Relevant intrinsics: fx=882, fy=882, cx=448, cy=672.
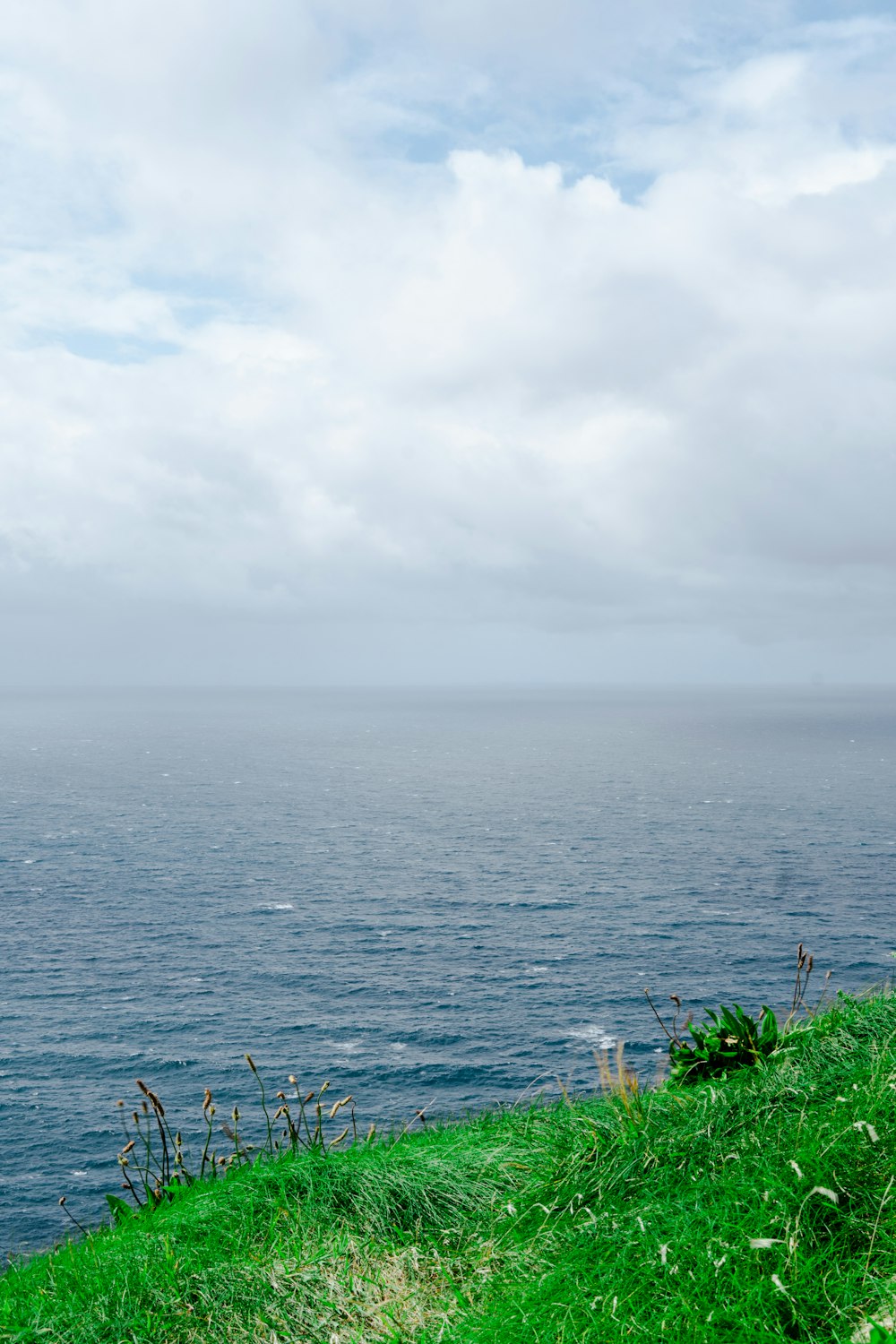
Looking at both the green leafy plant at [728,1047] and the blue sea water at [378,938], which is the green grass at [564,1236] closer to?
the green leafy plant at [728,1047]

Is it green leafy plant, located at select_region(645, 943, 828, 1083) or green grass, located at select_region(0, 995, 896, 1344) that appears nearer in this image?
green grass, located at select_region(0, 995, 896, 1344)

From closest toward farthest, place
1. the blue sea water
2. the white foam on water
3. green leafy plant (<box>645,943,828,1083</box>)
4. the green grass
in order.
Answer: the green grass < green leafy plant (<box>645,943,828,1083</box>) < the blue sea water < the white foam on water

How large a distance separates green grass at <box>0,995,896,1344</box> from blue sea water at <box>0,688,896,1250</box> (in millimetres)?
18827

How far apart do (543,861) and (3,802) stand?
77.5m

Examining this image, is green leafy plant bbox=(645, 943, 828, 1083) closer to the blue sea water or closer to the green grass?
the green grass

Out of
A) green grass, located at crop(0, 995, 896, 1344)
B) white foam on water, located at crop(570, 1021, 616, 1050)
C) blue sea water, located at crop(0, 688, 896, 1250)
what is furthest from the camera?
white foam on water, located at crop(570, 1021, 616, 1050)

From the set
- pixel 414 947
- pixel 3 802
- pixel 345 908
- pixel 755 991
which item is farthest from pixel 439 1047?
pixel 3 802

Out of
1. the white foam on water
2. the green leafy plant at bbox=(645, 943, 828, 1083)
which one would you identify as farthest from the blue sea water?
the green leafy plant at bbox=(645, 943, 828, 1083)

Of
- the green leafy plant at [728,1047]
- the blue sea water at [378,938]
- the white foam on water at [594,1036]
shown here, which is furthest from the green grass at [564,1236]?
the white foam on water at [594,1036]

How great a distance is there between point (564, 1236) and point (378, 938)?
59.2 m

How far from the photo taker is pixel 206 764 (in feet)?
559

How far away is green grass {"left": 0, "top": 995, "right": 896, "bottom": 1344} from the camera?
638 centimetres

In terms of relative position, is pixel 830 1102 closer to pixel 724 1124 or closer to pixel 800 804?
pixel 724 1124

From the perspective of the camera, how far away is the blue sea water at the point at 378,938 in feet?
145
